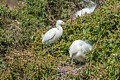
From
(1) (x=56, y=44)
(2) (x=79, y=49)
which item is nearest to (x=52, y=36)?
(1) (x=56, y=44)

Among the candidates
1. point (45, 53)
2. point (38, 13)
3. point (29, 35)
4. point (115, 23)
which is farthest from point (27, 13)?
point (115, 23)

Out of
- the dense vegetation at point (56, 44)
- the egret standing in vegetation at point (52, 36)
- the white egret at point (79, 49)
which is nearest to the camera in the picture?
the dense vegetation at point (56, 44)

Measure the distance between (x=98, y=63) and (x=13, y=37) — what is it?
2.48 meters

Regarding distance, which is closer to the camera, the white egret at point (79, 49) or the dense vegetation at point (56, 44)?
the dense vegetation at point (56, 44)

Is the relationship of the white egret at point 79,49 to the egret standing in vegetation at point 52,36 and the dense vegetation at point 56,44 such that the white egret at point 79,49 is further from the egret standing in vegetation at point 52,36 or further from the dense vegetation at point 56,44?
the egret standing in vegetation at point 52,36

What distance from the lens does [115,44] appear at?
6.03 meters

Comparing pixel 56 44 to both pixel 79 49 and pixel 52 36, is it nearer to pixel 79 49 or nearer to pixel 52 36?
pixel 52 36

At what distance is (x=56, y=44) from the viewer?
22.9ft

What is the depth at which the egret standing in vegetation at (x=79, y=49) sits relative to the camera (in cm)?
614

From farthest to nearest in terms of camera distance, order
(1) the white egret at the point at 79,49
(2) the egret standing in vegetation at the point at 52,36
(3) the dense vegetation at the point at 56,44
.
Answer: (2) the egret standing in vegetation at the point at 52,36 → (1) the white egret at the point at 79,49 → (3) the dense vegetation at the point at 56,44

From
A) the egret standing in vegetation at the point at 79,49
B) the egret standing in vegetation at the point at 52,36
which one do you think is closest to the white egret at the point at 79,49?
the egret standing in vegetation at the point at 79,49

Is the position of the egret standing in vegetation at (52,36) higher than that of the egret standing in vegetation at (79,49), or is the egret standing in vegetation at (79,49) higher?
the egret standing in vegetation at (52,36)

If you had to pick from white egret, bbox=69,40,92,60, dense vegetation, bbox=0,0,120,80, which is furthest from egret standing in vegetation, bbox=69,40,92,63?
dense vegetation, bbox=0,0,120,80

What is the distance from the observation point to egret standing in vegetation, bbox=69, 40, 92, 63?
614 centimetres
